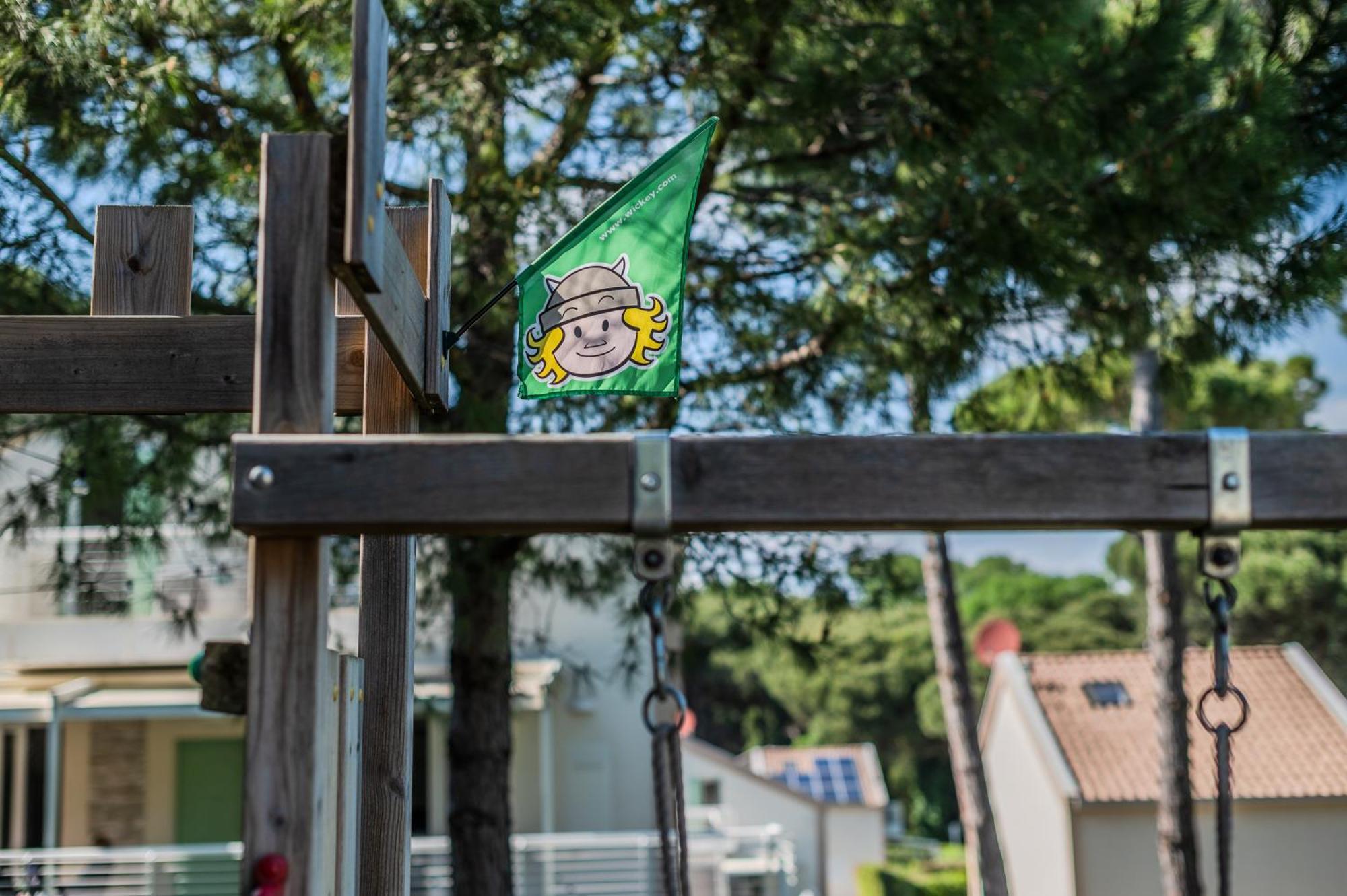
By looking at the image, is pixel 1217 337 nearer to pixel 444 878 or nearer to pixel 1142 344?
pixel 1142 344

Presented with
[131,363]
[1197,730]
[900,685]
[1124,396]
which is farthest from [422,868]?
[900,685]

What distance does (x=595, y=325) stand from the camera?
3.01 meters

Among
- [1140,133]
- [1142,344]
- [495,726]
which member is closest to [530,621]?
[495,726]

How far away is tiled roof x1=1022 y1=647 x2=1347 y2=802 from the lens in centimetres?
1341

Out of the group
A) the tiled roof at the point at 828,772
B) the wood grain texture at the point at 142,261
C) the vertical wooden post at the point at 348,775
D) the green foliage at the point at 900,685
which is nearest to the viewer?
the vertical wooden post at the point at 348,775

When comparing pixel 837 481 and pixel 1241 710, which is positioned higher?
pixel 837 481

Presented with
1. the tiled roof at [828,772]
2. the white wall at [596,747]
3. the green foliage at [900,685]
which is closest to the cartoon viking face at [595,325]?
the white wall at [596,747]

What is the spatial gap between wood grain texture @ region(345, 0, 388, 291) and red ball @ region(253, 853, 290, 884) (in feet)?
3.10

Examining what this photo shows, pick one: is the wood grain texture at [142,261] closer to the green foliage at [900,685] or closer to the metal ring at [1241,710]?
the metal ring at [1241,710]

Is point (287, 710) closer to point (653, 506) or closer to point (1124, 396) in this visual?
point (653, 506)

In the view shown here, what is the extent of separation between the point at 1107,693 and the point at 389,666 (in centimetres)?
1359

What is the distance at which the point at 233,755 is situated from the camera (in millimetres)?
13602

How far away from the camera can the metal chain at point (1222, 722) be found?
222 centimetres

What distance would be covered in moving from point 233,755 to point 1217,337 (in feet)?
34.7
